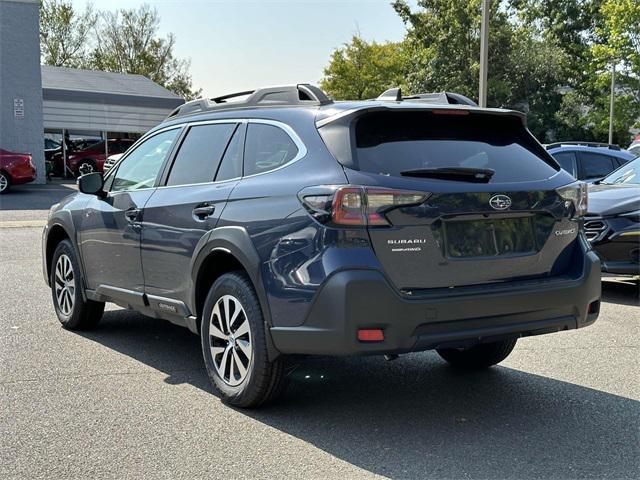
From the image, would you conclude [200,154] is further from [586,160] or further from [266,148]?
[586,160]

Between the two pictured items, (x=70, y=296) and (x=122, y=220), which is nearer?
(x=122, y=220)

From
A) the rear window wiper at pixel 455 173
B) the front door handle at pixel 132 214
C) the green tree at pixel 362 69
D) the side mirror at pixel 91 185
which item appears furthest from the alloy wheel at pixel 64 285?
the green tree at pixel 362 69

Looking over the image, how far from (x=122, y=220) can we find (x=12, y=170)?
1875 centimetres

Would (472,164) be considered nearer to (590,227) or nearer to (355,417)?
(355,417)

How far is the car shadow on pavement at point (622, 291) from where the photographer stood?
8.11m

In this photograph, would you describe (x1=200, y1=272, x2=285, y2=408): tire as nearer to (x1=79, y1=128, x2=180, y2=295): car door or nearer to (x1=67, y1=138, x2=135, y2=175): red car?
(x1=79, y1=128, x2=180, y2=295): car door

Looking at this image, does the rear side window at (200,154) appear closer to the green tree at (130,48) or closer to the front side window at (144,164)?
the front side window at (144,164)

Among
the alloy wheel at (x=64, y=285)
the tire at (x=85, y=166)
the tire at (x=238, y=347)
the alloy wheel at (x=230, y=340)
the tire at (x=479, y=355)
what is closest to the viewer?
the tire at (x=238, y=347)

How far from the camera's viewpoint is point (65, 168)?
3162 cm

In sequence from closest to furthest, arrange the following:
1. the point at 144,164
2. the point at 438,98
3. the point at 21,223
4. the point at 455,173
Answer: the point at 455,173 < the point at 438,98 < the point at 144,164 < the point at 21,223

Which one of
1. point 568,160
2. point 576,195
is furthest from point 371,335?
point 568,160

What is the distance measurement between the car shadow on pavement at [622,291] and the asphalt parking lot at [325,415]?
1.77m

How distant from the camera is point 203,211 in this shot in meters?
4.73

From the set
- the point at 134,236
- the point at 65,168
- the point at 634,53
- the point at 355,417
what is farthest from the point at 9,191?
the point at 634,53
